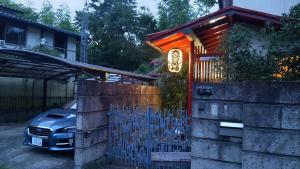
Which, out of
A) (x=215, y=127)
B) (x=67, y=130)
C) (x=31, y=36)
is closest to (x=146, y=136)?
(x=215, y=127)

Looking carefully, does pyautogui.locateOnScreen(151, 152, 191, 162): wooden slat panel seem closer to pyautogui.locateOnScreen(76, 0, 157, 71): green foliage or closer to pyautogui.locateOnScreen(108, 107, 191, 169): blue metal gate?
pyautogui.locateOnScreen(108, 107, 191, 169): blue metal gate

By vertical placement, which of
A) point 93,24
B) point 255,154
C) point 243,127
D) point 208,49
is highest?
point 93,24

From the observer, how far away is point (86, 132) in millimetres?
7090

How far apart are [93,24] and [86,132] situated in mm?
31873

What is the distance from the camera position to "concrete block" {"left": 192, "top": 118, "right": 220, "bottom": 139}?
225 inches

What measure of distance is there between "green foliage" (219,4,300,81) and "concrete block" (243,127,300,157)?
1.19 meters

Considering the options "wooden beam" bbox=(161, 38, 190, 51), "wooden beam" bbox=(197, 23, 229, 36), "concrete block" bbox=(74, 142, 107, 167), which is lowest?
"concrete block" bbox=(74, 142, 107, 167)

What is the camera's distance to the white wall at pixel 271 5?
11.0 metres

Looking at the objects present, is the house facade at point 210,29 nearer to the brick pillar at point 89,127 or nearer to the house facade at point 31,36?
the brick pillar at point 89,127

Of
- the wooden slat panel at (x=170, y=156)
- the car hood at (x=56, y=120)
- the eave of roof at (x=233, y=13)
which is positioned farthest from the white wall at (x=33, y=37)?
the wooden slat panel at (x=170, y=156)

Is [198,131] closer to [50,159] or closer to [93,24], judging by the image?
[50,159]

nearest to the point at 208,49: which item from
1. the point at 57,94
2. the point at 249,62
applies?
the point at 249,62

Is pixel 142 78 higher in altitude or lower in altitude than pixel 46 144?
higher

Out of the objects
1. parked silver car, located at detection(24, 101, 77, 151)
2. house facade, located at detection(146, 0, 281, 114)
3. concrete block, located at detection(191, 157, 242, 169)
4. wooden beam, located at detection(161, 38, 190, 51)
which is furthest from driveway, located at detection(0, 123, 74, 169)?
wooden beam, located at detection(161, 38, 190, 51)
